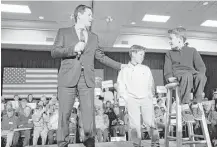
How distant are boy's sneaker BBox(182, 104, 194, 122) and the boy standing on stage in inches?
16.9

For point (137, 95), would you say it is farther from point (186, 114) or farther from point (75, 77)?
point (75, 77)

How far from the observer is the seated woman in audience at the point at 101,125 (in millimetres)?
4751

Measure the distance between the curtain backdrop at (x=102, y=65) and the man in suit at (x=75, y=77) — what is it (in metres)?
7.11

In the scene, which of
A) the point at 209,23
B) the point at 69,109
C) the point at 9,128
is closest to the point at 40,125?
the point at 9,128

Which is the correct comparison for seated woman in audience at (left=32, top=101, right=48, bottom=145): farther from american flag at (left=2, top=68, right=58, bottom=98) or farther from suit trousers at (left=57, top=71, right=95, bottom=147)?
suit trousers at (left=57, top=71, right=95, bottom=147)

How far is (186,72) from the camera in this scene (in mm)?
1791

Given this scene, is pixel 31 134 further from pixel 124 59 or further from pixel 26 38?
pixel 124 59

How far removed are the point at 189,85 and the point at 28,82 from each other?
7397mm

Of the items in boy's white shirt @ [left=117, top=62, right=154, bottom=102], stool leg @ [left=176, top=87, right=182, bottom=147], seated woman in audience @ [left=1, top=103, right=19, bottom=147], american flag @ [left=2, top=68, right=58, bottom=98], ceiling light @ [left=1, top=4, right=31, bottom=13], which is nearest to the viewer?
stool leg @ [left=176, top=87, right=182, bottom=147]

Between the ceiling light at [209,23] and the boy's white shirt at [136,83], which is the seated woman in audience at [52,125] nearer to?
the boy's white shirt at [136,83]

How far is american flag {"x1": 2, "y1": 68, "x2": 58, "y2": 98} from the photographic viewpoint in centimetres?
808

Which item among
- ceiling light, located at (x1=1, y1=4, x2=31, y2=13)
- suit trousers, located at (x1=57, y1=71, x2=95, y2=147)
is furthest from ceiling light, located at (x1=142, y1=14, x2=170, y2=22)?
suit trousers, located at (x1=57, y1=71, x2=95, y2=147)

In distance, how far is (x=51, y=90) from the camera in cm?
830

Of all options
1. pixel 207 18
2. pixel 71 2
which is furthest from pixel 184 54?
pixel 207 18
